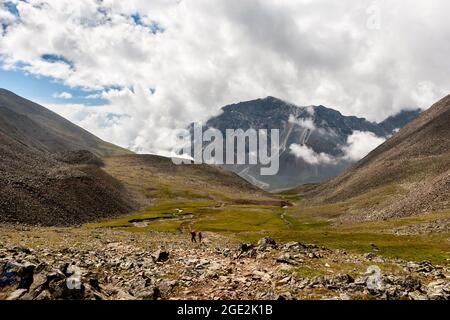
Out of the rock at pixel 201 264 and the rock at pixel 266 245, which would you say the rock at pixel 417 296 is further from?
the rock at pixel 266 245

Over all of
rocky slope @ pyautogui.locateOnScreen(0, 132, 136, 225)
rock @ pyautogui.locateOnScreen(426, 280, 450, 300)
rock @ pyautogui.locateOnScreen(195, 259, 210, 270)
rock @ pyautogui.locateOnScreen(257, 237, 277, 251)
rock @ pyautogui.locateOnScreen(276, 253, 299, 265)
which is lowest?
rock @ pyautogui.locateOnScreen(426, 280, 450, 300)

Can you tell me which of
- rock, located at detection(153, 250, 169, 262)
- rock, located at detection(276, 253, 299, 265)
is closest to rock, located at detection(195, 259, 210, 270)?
rock, located at detection(153, 250, 169, 262)

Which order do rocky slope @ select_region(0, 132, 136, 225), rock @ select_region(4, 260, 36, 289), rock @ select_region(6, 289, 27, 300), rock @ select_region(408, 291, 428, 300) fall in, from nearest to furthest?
1. rock @ select_region(6, 289, 27, 300)
2. rock @ select_region(4, 260, 36, 289)
3. rock @ select_region(408, 291, 428, 300)
4. rocky slope @ select_region(0, 132, 136, 225)

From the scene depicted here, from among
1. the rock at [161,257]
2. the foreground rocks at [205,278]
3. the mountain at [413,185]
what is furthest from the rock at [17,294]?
the mountain at [413,185]

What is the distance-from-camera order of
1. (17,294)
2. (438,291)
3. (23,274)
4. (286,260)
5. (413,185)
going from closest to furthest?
(17,294), (23,274), (438,291), (286,260), (413,185)

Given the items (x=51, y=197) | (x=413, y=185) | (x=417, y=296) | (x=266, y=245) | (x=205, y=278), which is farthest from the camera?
(x=413, y=185)

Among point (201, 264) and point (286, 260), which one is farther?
point (286, 260)

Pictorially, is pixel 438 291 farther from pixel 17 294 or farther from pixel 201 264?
pixel 17 294

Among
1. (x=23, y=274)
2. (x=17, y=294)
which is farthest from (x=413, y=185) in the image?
(x=17, y=294)

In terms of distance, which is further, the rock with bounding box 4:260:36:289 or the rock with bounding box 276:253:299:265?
the rock with bounding box 276:253:299:265

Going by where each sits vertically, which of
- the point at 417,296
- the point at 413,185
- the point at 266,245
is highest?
the point at 413,185

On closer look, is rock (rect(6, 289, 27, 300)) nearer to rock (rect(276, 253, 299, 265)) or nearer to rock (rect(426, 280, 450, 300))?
rock (rect(276, 253, 299, 265))

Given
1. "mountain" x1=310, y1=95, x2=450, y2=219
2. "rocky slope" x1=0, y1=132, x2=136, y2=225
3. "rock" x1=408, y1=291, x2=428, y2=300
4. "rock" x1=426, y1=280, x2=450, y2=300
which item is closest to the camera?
"rock" x1=408, y1=291, x2=428, y2=300
